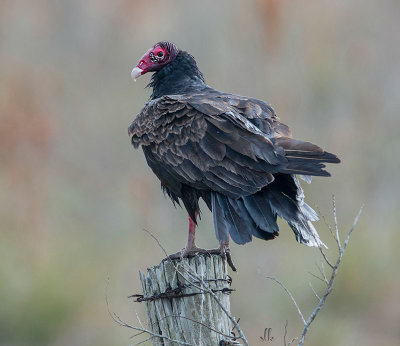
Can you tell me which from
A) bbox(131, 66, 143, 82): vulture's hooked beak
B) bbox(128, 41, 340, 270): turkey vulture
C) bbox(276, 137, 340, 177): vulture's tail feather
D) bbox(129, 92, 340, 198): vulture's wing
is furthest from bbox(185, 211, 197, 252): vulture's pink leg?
bbox(131, 66, 143, 82): vulture's hooked beak

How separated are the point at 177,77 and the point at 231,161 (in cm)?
118

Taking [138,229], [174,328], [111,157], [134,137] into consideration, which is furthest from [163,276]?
[111,157]

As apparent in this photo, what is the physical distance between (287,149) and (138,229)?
7967 millimetres

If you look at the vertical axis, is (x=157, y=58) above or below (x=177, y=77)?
above

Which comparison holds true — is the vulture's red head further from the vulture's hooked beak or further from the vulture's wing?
the vulture's wing

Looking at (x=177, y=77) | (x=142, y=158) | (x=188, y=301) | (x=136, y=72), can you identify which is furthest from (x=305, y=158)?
(x=142, y=158)

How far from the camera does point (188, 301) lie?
3.48 meters

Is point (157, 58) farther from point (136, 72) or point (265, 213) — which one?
point (265, 213)

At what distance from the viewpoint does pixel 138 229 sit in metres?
11.8

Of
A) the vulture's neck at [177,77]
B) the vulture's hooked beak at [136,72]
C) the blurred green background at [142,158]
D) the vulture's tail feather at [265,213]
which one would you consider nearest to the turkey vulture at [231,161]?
the vulture's tail feather at [265,213]

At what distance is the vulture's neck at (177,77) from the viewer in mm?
5105

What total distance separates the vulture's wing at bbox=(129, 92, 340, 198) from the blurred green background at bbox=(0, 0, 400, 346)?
4.24m

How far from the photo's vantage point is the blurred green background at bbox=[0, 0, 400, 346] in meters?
9.20

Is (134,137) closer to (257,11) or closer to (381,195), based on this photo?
(381,195)
